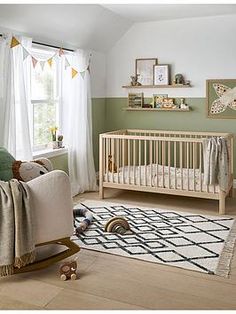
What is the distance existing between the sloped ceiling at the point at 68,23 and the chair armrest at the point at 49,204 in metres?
1.74

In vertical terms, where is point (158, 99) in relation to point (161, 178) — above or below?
above

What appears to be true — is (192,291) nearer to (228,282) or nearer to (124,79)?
(228,282)

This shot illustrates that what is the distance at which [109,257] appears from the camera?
291 cm

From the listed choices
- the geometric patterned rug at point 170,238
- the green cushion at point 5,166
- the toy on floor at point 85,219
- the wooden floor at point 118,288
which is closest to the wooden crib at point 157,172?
the geometric patterned rug at point 170,238

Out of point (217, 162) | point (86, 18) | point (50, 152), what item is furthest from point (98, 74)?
point (217, 162)

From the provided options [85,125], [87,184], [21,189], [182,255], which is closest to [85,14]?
[85,125]

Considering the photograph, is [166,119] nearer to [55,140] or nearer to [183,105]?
[183,105]

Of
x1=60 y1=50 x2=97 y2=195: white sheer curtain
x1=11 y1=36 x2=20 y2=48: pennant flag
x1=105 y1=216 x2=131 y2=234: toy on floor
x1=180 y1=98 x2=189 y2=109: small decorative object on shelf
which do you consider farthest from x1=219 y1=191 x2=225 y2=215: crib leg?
x1=11 y1=36 x2=20 y2=48: pennant flag

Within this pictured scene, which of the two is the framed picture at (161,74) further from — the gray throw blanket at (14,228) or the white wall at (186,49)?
the gray throw blanket at (14,228)

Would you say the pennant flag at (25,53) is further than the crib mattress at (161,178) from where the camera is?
No

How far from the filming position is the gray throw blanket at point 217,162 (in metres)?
3.90

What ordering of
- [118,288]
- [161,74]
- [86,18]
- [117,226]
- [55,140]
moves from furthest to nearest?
[161,74]
[55,140]
[86,18]
[117,226]
[118,288]

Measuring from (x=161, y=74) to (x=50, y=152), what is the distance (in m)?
Result: 1.91

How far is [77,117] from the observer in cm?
482
